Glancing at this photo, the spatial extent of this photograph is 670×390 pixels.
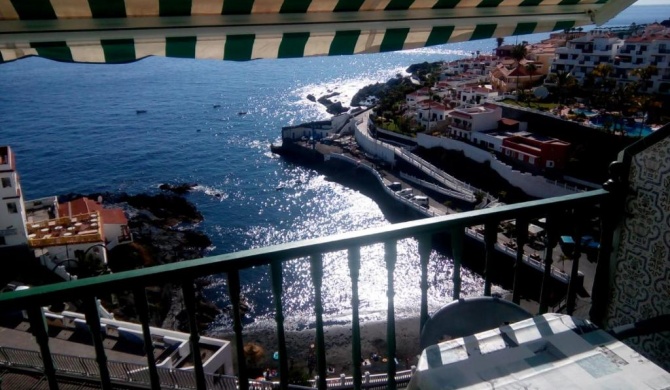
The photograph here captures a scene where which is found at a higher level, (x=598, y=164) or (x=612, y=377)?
(x=612, y=377)

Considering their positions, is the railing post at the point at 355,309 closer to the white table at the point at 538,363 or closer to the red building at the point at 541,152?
the white table at the point at 538,363

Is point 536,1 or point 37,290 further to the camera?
point 536,1

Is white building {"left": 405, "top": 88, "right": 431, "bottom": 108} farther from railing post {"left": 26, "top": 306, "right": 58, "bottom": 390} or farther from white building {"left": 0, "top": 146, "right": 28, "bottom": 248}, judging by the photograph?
railing post {"left": 26, "top": 306, "right": 58, "bottom": 390}

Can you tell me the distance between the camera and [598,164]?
27.7m

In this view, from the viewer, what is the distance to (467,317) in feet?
6.09

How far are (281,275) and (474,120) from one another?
32642 mm

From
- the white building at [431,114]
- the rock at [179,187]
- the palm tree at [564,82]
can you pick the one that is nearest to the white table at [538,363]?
the rock at [179,187]

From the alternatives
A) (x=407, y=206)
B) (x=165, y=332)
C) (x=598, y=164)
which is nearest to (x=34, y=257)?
(x=165, y=332)

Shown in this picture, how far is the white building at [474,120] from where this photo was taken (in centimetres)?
3291

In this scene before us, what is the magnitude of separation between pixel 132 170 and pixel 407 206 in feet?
73.7

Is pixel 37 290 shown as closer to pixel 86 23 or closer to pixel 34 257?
pixel 86 23

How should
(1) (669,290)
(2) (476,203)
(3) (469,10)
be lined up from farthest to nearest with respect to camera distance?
(2) (476,203) < (3) (469,10) < (1) (669,290)

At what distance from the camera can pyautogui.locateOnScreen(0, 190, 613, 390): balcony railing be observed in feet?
5.37

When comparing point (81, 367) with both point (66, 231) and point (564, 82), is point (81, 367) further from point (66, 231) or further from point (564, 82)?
point (564, 82)
